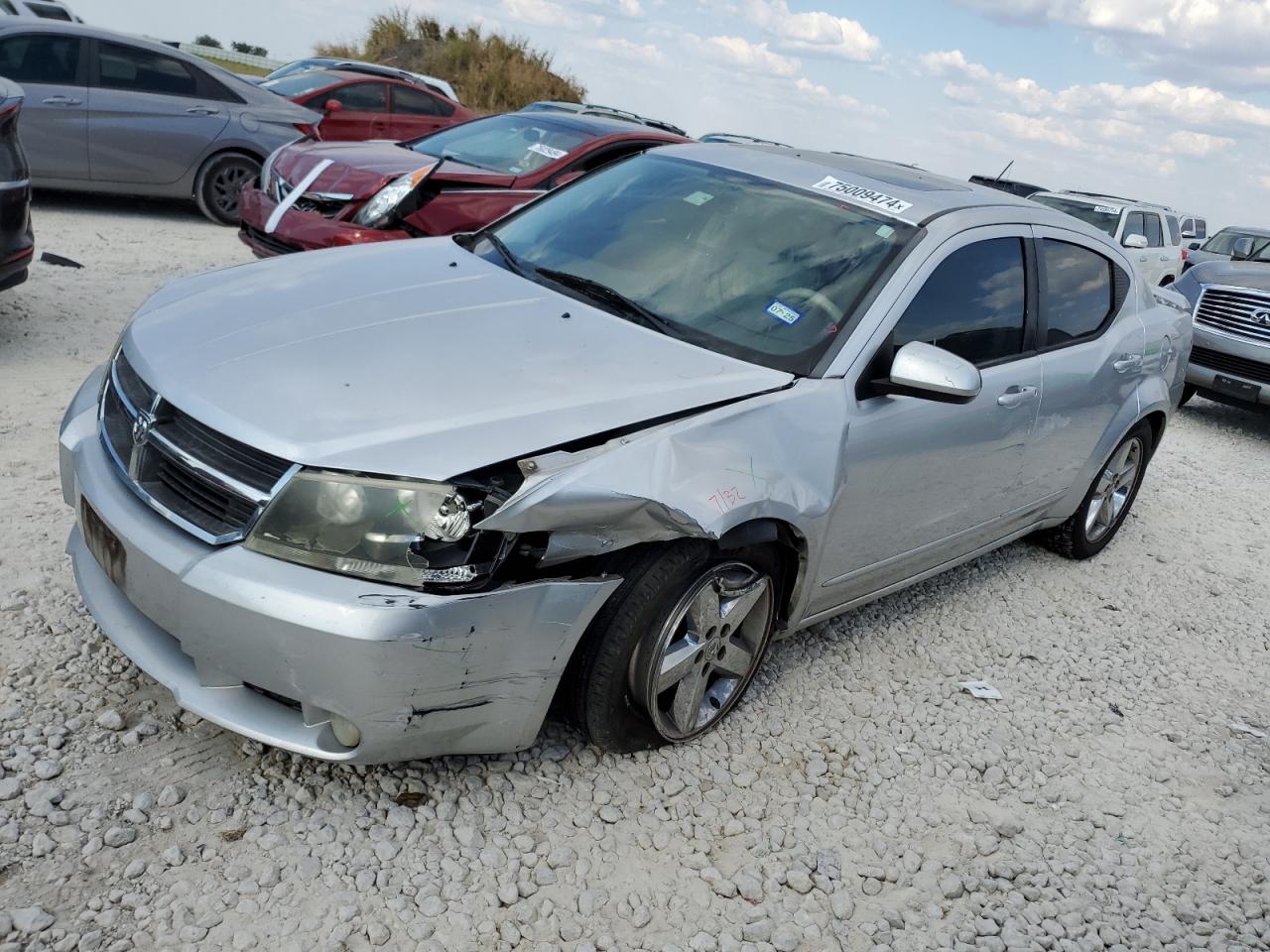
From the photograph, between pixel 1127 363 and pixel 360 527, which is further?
pixel 1127 363

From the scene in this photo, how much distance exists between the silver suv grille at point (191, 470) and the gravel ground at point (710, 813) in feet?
2.30

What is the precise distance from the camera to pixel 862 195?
385 centimetres

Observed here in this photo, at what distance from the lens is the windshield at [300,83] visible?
12930mm

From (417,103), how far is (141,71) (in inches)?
193

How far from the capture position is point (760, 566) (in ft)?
10.6

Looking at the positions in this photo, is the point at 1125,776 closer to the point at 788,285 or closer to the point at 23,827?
the point at 788,285

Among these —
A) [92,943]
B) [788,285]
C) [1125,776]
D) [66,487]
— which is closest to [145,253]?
[66,487]

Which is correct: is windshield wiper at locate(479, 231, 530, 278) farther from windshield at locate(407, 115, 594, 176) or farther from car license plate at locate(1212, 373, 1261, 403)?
car license plate at locate(1212, 373, 1261, 403)

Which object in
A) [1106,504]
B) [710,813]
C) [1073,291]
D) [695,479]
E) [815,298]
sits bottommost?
[710,813]

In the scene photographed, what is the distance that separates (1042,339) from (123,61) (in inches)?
324

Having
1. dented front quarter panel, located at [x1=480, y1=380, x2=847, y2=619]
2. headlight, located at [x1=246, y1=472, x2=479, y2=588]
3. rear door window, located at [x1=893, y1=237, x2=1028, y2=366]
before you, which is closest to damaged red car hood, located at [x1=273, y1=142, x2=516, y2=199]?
rear door window, located at [x1=893, y1=237, x2=1028, y2=366]

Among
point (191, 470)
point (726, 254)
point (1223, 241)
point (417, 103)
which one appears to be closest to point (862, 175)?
point (726, 254)

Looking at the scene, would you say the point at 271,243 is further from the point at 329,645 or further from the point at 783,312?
the point at 329,645

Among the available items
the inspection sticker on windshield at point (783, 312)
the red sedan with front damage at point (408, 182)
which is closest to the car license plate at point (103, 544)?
the inspection sticker on windshield at point (783, 312)
